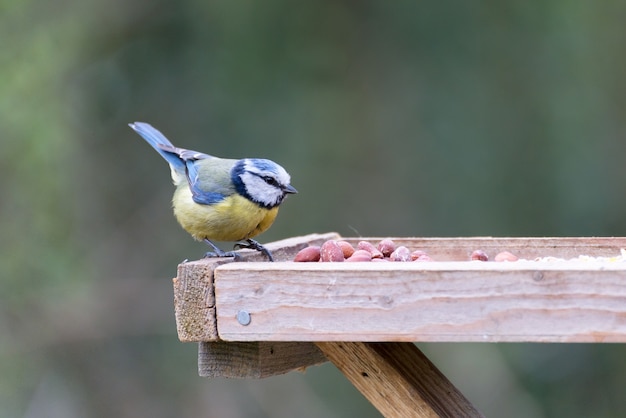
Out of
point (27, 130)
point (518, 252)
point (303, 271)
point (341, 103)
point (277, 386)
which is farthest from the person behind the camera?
point (341, 103)

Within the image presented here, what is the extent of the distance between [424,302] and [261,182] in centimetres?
142

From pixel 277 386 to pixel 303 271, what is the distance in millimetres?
4502

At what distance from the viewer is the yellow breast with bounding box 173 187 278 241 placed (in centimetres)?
334

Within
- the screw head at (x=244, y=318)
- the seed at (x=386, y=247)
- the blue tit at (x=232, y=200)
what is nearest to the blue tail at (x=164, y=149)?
the blue tit at (x=232, y=200)

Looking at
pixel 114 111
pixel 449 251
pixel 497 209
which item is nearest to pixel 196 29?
pixel 114 111

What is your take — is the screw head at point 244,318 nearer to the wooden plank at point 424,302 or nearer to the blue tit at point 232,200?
the wooden plank at point 424,302

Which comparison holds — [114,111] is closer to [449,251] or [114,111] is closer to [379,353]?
[449,251]

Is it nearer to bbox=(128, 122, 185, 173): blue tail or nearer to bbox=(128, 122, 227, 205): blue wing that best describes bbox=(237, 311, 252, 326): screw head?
bbox=(128, 122, 227, 205): blue wing

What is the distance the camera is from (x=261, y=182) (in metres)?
3.44

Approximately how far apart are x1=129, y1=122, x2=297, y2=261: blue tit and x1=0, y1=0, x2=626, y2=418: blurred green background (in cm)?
304

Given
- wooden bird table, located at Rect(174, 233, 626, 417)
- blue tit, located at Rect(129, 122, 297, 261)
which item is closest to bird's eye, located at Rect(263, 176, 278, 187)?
blue tit, located at Rect(129, 122, 297, 261)

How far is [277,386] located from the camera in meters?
6.61

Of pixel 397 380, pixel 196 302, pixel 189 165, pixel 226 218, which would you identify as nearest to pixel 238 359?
pixel 196 302

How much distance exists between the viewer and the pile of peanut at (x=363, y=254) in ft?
9.22
